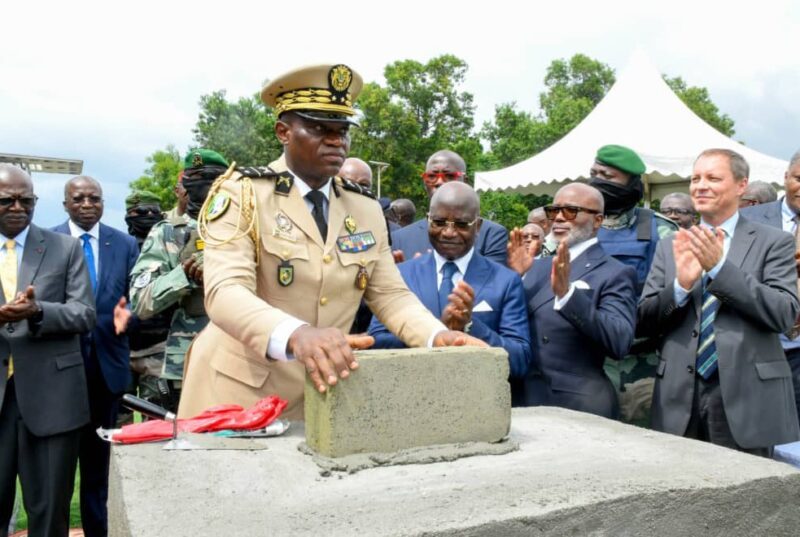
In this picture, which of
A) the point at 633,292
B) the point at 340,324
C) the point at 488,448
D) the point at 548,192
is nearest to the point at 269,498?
the point at 488,448

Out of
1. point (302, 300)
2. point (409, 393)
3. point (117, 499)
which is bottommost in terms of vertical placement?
point (117, 499)

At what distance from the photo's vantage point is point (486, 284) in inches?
145

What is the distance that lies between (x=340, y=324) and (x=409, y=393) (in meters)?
0.55

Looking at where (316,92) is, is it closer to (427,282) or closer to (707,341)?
(427,282)

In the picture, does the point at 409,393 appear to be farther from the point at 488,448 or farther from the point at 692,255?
the point at 692,255

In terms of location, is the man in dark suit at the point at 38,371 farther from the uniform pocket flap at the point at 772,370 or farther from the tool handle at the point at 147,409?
the uniform pocket flap at the point at 772,370

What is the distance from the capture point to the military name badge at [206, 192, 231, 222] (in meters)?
2.46

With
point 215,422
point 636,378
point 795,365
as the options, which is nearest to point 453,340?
point 215,422

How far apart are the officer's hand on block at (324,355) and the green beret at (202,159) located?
2.74m

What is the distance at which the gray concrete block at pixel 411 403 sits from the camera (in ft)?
7.09

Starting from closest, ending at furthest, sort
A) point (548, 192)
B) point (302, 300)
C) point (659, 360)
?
point (302, 300) < point (659, 360) < point (548, 192)

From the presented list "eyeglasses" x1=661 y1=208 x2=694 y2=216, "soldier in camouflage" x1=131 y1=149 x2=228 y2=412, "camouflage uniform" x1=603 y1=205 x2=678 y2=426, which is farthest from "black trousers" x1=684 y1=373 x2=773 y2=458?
"eyeglasses" x1=661 y1=208 x2=694 y2=216

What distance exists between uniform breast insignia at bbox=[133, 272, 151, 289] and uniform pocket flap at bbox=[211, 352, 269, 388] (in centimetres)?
192

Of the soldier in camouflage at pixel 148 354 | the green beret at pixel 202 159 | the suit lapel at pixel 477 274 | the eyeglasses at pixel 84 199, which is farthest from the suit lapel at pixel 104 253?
the suit lapel at pixel 477 274
